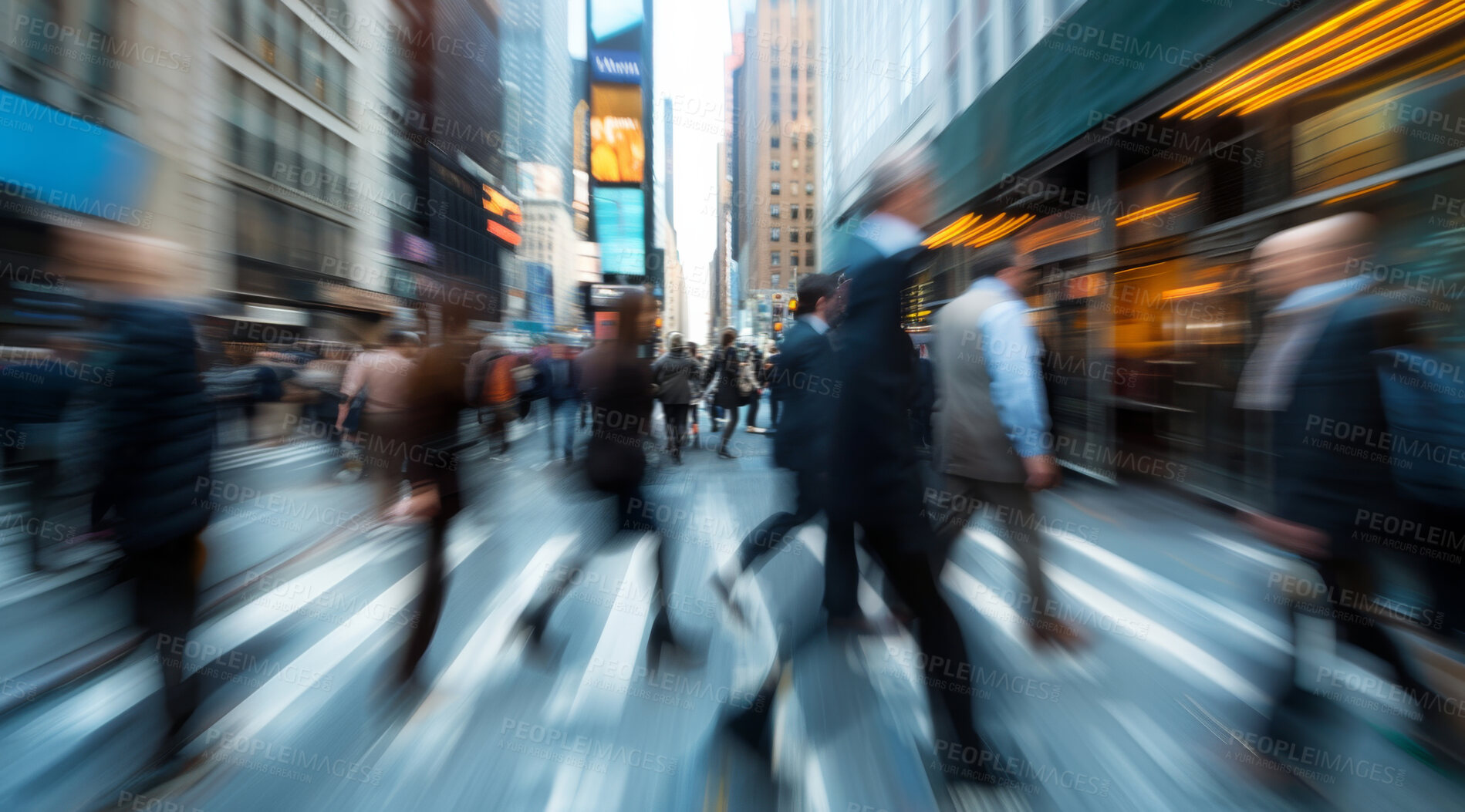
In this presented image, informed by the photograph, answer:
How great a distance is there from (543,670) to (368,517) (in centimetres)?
469

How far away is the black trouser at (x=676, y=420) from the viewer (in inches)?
475

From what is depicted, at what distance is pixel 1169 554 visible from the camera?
21.8ft

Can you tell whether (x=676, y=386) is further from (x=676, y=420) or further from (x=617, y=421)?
(x=617, y=421)

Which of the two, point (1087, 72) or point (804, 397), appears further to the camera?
point (1087, 72)

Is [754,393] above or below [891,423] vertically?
below

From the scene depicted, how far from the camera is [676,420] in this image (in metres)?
12.3

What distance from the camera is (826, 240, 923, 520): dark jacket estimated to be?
2.62 metres

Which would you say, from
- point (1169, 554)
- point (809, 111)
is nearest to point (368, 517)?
point (1169, 554)

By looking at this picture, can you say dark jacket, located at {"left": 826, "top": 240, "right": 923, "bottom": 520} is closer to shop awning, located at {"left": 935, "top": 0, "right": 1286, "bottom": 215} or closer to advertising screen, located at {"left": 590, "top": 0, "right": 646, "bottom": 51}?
shop awning, located at {"left": 935, "top": 0, "right": 1286, "bottom": 215}

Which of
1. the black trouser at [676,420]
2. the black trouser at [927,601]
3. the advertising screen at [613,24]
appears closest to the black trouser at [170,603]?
the black trouser at [927,601]

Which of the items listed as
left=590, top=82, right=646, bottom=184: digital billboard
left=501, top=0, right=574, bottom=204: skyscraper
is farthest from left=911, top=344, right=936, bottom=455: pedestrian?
left=501, top=0, right=574, bottom=204: skyscraper

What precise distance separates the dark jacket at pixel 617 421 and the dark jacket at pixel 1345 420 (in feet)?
8.90

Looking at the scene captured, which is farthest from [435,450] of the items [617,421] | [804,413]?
[804,413]

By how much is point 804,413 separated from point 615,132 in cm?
5327
